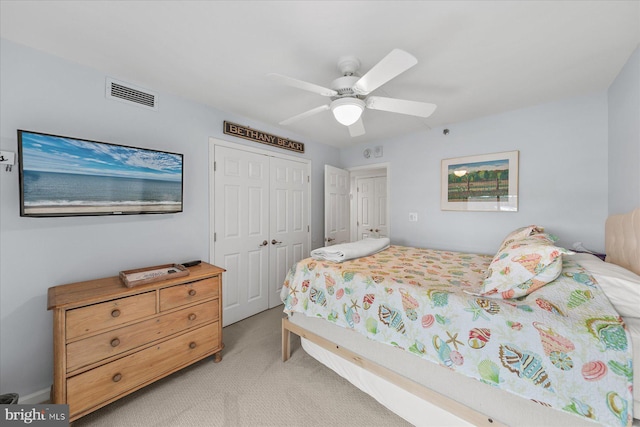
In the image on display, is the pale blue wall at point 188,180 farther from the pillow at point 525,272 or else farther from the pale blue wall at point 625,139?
the pillow at point 525,272

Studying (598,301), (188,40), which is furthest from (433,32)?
(598,301)

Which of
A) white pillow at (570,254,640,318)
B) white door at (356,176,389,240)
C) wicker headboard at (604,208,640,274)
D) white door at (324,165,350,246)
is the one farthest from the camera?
white door at (356,176,389,240)

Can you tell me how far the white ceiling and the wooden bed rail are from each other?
2120 millimetres

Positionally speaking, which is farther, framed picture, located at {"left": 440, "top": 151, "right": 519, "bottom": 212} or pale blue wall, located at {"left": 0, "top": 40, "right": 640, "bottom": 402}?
framed picture, located at {"left": 440, "top": 151, "right": 519, "bottom": 212}

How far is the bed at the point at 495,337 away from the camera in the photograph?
0.99 metres

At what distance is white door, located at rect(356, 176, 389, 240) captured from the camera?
4.69 meters

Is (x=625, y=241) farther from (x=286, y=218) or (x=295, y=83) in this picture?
(x=286, y=218)

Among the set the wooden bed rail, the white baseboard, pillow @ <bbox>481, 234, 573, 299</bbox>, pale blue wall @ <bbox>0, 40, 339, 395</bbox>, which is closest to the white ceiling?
pale blue wall @ <bbox>0, 40, 339, 395</bbox>

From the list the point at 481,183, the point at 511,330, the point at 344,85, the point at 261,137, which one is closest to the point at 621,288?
the point at 511,330

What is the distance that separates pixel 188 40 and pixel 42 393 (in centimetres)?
268

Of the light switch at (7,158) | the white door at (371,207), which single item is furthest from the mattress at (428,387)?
the white door at (371,207)

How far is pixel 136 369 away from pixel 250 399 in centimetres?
83

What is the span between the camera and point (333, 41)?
1.54 metres

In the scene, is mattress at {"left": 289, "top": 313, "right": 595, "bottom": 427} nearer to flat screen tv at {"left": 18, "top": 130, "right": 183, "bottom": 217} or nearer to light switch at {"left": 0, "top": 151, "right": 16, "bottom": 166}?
flat screen tv at {"left": 18, "top": 130, "right": 183, "bottom": 217}
